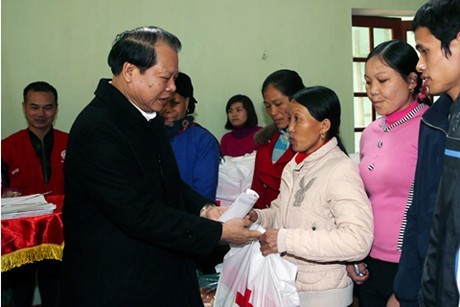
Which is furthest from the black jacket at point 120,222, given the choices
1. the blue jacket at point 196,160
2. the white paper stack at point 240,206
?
the blue jacket at point 196,160

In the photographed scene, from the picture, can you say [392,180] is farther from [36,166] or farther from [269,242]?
[36,166]

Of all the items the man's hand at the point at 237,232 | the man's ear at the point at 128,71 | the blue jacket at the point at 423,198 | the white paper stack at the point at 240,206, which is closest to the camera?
the blue jacket at the point at 423,198

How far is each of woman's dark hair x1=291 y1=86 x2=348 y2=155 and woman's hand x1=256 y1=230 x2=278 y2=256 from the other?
0.40 m

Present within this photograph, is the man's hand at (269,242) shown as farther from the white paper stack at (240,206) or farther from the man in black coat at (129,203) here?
the man in black coat at (129,203)

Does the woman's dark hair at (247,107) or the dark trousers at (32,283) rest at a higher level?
the woman's dark hair at (247,107)

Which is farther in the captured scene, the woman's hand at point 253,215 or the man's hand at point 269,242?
the woman's hand at point 253,215

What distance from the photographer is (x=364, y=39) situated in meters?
5.28

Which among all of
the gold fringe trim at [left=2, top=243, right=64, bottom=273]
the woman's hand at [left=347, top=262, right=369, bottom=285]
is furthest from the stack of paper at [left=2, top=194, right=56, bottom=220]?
the woman's hand at [left=347, top=262, right=369, bottom=285]

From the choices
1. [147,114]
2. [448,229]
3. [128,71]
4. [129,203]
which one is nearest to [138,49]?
[128,71]

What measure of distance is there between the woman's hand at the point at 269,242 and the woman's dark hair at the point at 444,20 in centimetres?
85

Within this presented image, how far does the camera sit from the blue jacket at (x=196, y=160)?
2930 millimetres

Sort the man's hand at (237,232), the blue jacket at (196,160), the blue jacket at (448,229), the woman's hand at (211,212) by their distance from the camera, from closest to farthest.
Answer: the blue jacket at (448,229) < the man's hand at (237,232) < the woman's hand at (211,212) < the blue jacket at (196,160)

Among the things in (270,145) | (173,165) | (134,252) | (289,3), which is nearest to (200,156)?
(270,145)

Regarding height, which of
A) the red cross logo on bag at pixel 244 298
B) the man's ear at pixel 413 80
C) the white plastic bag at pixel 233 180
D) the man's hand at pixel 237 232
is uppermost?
the man's ear at pixel 413 80
